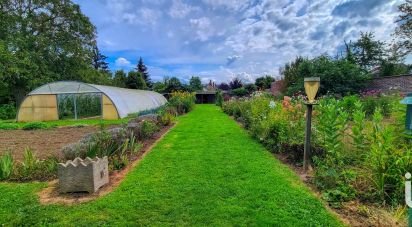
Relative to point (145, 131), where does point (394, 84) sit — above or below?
above

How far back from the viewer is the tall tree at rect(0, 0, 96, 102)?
20.2 metres

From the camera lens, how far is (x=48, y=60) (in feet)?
74.9

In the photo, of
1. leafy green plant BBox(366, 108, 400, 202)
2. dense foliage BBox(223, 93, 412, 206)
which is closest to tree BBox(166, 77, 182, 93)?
dense foliage BBox(223, 93, 412, 206)

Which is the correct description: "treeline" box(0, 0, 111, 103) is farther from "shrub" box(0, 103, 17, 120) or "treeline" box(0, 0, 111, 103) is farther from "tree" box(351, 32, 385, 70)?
"tree" box(351, 32, 385, 70)

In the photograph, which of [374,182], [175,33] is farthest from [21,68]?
[374,182]

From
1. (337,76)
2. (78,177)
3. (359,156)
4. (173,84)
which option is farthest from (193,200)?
(173,84)

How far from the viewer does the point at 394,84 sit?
45.2 ft

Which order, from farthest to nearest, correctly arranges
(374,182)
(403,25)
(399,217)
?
(403,25), (374,182), (399,217)

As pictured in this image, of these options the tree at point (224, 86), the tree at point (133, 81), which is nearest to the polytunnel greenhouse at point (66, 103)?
the tree at point (133, 81)

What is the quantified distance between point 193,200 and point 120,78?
3606 cm

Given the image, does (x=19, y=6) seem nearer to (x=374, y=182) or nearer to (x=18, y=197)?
(x=18, y=197)

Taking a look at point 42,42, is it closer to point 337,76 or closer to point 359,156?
point 337,76

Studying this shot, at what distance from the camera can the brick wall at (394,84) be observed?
13.0 meters

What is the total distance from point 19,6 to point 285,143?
24.8 m
